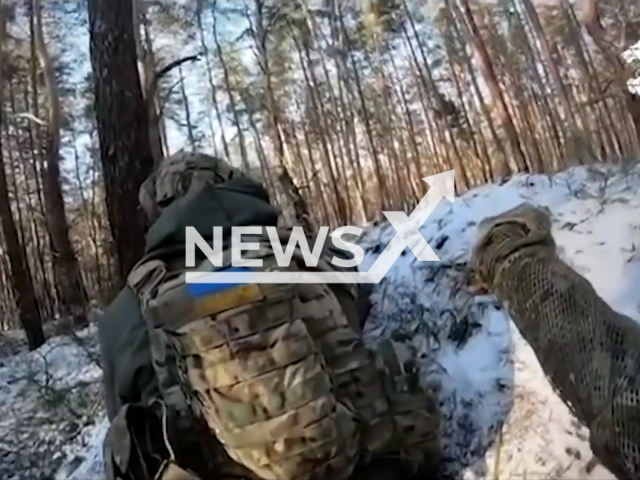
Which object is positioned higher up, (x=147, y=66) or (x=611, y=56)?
(x=147, y=66)

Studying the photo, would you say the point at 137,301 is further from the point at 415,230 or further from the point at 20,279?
the point at 415,230

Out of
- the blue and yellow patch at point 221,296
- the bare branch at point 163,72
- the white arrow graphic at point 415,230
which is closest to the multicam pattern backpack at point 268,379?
the blue and yellow patch at point 221,296

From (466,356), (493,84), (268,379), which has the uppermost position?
(493,84)

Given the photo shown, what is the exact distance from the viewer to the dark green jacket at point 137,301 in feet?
4.48

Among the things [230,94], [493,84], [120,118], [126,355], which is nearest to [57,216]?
[120,118]

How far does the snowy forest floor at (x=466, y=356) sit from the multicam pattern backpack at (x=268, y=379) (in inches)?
8.4

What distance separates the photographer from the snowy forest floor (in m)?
1.42

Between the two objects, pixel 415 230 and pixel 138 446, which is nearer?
pixel 138 446

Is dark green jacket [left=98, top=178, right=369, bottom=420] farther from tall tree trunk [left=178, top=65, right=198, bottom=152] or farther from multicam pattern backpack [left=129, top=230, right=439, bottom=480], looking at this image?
tall tree trunk [left=178, top=65, right=198, bottom=152]

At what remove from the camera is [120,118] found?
1.93 meters

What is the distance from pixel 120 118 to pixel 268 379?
96 cm

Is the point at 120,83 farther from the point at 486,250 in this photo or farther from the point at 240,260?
the point at 486,250

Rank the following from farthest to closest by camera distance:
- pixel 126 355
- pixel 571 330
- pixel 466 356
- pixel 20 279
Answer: pixel 20 279, pixel 466 356, pixel 126 355, pixel 571 330

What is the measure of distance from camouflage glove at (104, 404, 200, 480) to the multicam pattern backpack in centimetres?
5
